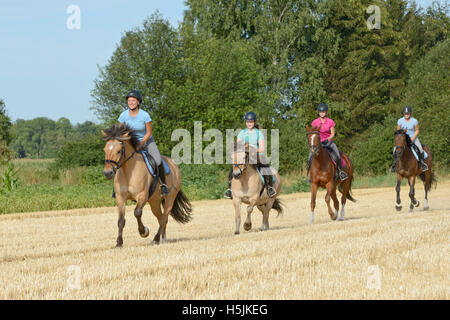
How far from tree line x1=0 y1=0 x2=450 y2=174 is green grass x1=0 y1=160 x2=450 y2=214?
4.67 m

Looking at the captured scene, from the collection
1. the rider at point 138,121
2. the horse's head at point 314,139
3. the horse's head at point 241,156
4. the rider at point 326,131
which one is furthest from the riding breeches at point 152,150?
the rider at point 326,131

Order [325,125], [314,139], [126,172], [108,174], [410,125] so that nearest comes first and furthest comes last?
1. [108,174]
2. [126,172]
3. [314,139]
4. [325,125]
5. [410,125]

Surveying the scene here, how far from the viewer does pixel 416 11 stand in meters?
61.5

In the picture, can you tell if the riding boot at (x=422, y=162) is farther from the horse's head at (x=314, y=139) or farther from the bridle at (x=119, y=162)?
the bridle at (x=119, y=162)

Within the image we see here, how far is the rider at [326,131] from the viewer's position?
14820mm

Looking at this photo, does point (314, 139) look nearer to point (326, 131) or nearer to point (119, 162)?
point (326, 131)

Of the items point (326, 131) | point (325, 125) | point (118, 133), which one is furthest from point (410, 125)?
point (118, 133)

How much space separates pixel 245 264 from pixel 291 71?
41.8 m

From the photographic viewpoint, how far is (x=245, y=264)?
25.6ft

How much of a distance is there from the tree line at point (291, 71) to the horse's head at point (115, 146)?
25.5 meters

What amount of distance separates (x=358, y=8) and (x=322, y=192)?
2760 centimetres

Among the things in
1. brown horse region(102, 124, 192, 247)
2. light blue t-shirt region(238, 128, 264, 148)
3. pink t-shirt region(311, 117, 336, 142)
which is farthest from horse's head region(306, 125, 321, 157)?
brown horse region(102, 124, 192, 247)

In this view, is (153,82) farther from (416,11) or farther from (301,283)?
(416,11)

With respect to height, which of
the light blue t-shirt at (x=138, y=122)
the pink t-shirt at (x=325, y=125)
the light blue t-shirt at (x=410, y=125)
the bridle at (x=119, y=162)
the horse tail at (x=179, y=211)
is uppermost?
the light blue t-shirt at (x=410, y=125)
